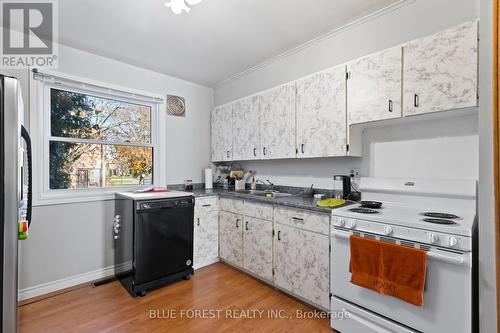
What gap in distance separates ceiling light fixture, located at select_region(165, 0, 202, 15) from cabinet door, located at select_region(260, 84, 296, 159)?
4.01 ft

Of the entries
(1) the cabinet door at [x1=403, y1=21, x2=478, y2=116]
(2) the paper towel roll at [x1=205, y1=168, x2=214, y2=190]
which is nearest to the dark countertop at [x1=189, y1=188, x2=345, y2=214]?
(2) the paper towel roll at [x1=205, y1=168, x2=214, y2=190]

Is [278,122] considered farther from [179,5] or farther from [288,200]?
[179,5]

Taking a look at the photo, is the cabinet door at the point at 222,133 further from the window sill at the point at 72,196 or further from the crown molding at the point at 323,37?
the window sill at the point at 72,196

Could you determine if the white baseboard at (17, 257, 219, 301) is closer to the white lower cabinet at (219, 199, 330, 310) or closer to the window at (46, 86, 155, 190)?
the white lower cabinet at (219, 199, 330, 310)

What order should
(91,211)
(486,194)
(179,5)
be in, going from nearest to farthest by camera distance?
1. (486,194)
2. (179,5)
3. (91,211)

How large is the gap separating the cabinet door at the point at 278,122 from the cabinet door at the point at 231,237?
0.87m

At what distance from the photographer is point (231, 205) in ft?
9.60

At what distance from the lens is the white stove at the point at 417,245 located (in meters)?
1.33

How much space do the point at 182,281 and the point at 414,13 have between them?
11.1 ft

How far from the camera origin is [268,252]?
97.2 inches

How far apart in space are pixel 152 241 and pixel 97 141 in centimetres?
143

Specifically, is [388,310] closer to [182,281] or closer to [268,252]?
[268,252]

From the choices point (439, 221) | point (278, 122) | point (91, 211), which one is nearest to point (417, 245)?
point (439, 221)

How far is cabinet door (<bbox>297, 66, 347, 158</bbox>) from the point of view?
2.19m
